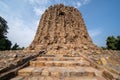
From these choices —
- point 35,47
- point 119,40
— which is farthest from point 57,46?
point 119,40

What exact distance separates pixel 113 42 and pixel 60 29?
18361mm

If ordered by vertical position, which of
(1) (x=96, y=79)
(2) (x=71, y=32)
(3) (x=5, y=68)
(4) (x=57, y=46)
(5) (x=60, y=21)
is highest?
(5) (x=60, y=21)

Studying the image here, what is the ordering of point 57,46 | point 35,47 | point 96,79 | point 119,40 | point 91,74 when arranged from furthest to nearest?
1. point 119,40
2. point 35,47
3. point 57,46
4. point 91,74
5. point 96,79

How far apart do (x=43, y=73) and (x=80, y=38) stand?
1018 centimetres

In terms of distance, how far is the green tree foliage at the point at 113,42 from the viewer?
83.6 ft

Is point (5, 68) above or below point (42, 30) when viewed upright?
below

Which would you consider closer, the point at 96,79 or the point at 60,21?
the point at 96,79

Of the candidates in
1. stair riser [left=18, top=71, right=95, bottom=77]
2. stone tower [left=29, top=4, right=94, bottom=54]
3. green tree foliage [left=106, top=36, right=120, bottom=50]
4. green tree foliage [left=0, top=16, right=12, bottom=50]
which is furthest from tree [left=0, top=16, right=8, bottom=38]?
stair riser [left=18, top=71, right=95, bottom=77]

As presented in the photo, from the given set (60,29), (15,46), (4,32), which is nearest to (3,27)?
(4,32)

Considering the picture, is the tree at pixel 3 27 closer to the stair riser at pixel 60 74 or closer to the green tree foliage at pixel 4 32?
the green tree foliage at pixel 4 32

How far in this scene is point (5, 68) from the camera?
2701 millimetres

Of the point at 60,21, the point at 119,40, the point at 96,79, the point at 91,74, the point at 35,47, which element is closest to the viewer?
the point at 96,79

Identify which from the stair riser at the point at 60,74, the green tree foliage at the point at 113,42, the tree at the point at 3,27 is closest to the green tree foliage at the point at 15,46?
the tree at the point at 3,27

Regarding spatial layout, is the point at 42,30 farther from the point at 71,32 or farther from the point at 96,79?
the point at 96,79
